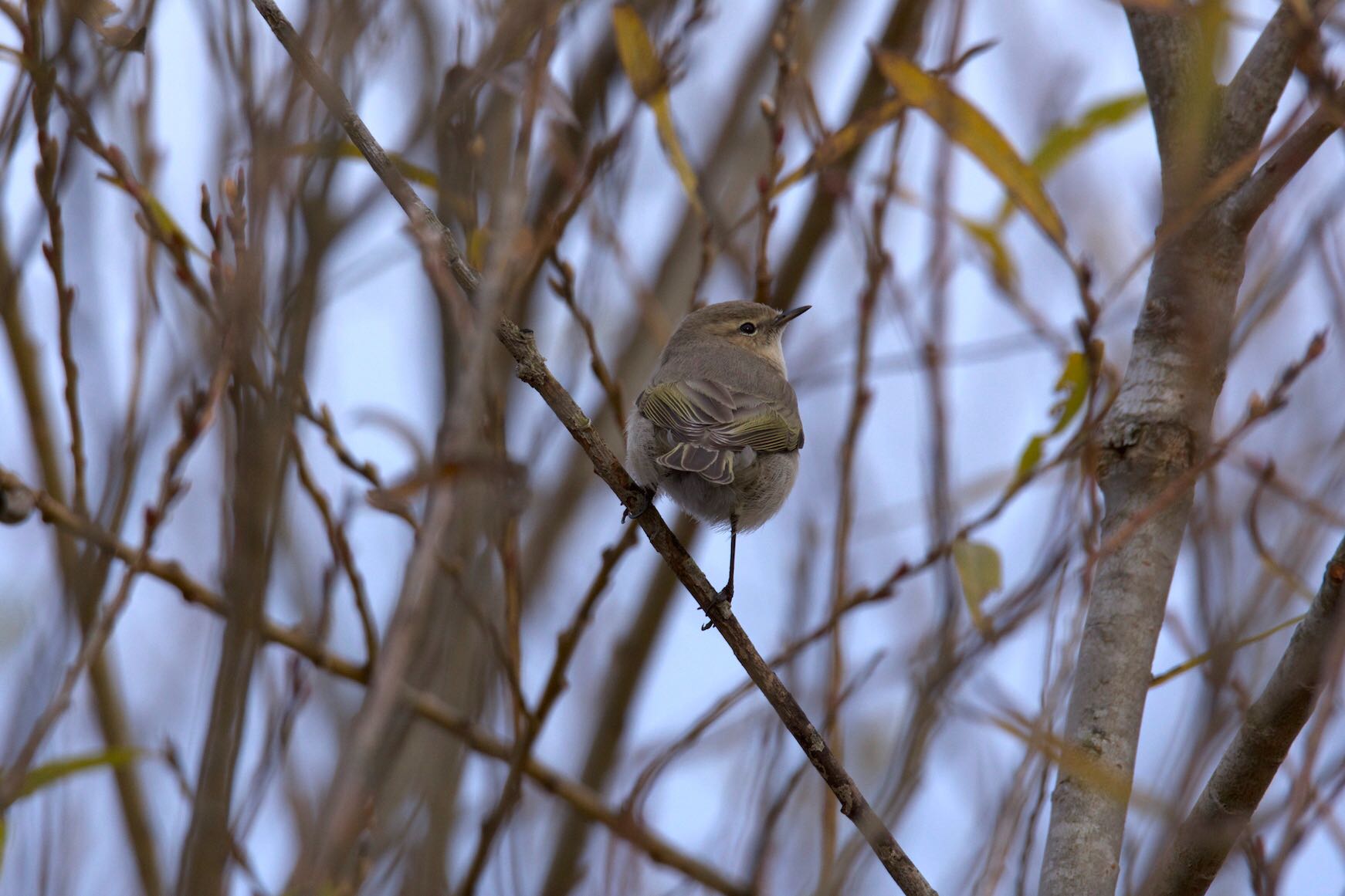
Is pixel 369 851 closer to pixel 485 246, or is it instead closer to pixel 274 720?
pixel 274 720

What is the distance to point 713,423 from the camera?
4.18 meters

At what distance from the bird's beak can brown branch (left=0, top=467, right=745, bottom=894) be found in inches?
80.7

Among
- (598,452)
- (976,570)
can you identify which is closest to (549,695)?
(598,452)

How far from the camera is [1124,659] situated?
2.27 metres

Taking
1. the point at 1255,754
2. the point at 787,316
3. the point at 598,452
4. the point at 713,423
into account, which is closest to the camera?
the point at 1255,754

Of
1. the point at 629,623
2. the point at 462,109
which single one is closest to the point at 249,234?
the point at 462,109

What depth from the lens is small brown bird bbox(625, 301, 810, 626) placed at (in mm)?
3908

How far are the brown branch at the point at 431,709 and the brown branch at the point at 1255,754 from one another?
1314mm

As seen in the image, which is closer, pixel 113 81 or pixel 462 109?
pixel 113 81

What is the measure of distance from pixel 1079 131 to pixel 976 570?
53.5 inches

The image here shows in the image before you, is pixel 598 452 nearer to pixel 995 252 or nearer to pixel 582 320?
pixel 582 320

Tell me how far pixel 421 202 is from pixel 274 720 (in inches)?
42.1

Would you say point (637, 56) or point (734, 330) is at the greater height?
point (734, 330)

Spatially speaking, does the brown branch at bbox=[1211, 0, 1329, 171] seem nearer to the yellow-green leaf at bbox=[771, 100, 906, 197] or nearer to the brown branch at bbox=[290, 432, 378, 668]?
the yellow-green leaf at bbox=[771, 100, 906, 197]
